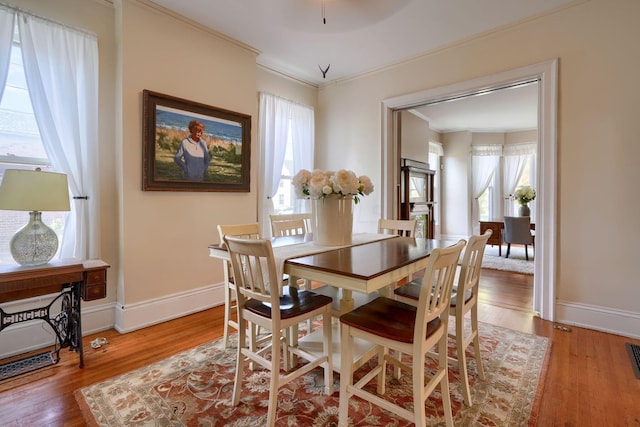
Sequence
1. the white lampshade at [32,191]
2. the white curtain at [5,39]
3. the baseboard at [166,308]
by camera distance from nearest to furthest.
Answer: the white lampshade at [32,191]
the white curtain at [5,39]
the baseboard at [166,308]

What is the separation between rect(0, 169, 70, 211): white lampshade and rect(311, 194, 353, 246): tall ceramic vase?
164 centimetres

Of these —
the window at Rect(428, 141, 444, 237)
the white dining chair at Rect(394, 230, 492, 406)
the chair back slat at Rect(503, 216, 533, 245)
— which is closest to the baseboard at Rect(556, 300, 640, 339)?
the white dining chair at Rect(394, 230, 492, 406)

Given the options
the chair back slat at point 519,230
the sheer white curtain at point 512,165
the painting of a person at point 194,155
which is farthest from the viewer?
the sheer white curtain at point 512,165

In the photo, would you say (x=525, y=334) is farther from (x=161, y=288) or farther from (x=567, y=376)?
(x=161, y=288)

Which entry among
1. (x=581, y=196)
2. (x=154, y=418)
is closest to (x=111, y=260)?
(x=154, y=418)

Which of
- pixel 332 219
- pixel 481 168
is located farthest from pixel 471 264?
pixel 481 168

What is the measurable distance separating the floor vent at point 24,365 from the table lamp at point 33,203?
2.30 feet

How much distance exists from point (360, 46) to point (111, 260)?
3307 millimetres

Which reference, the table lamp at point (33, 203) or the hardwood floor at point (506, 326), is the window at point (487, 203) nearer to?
the hardwood floor at point (506, 326)

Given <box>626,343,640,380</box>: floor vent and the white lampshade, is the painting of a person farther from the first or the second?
<box>626,343,640,380</box>: floor vent

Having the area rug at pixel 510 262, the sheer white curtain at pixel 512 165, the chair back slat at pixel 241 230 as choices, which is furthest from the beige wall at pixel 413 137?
the chair back slat at pixel 241 230

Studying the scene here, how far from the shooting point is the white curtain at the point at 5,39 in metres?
2.10

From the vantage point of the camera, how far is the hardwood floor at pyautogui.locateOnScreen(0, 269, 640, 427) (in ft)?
5.19

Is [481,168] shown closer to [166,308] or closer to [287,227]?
[287,227]
